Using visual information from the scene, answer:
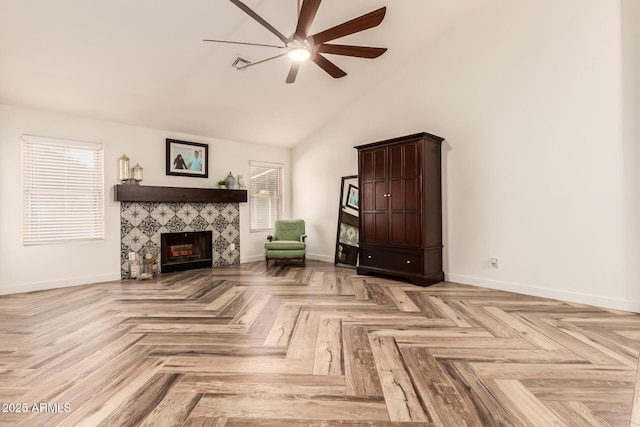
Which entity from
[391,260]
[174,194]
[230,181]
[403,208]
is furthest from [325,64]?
[174,194]

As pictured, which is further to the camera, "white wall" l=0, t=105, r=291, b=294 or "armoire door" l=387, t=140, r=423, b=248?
"armoire door" l=387, t=140, r=423, b=248

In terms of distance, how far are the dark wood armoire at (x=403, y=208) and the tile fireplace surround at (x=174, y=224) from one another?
276 cm

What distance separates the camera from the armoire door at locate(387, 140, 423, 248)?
4.27 m

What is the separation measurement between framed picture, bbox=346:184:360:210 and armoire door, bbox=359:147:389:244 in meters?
0.67

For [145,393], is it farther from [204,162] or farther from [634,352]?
[204,162]

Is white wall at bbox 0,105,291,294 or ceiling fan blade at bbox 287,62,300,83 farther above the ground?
ceiling fan blade at bbox 287,62,300,83

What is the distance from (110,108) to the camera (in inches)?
177

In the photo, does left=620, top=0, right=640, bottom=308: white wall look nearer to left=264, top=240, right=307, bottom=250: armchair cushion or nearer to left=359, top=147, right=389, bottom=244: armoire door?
left=359, top=147, right=389, bottom=244: armoire door

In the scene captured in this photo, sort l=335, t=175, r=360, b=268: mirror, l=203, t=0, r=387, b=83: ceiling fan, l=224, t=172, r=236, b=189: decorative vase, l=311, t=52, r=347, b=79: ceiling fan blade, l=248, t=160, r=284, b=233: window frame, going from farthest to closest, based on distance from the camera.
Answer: l=248, t=160, r=284, b=233: window frame
l=224, t=172, r=236, b=189: decorative vase
l=335, t=175, r=360, b=268: mirror
l=311, t=52, r=347, b=79: ceiling fan blade
l=203, t=0, r=387, b=83: ceiling fan

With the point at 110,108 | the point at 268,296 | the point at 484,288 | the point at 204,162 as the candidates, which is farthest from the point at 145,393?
the point at 204,162

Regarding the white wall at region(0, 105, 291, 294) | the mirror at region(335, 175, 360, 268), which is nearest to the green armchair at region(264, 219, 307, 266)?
the mirror at region(335, 175, 360, 268)

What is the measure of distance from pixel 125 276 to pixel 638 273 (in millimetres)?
6636

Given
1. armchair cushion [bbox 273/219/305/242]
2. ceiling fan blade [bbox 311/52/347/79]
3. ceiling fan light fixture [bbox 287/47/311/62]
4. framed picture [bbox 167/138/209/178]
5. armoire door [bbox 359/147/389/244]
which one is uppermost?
ceiling fan blade [bbox 311/52/347/79]

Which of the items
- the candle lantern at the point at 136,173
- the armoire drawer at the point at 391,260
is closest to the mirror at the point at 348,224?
the armoire drawer at the point at 391,260
